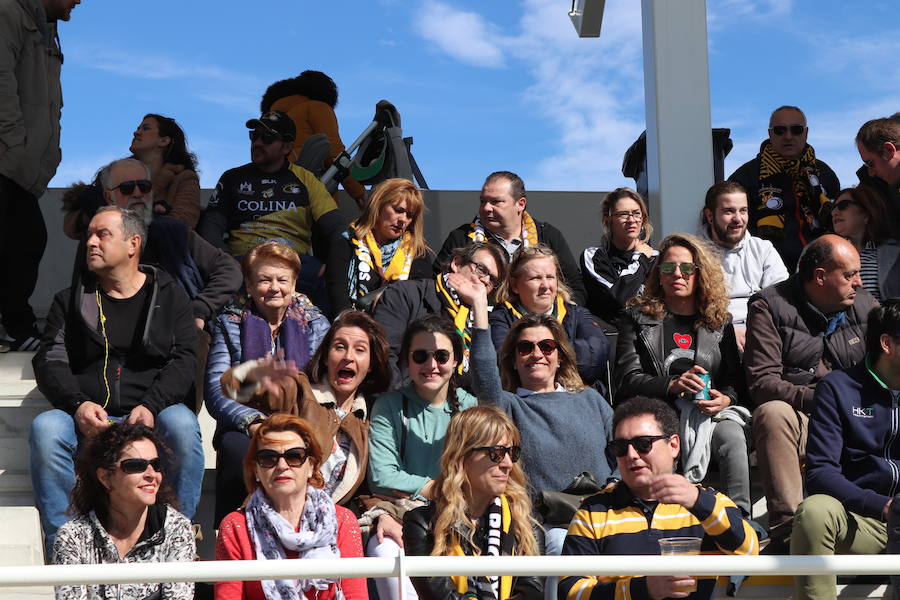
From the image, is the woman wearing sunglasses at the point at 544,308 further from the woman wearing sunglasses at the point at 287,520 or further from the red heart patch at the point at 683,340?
the woman wearing sunglasses at the point at 287,520

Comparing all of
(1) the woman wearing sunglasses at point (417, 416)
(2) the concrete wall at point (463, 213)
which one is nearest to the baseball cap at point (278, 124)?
(2) the concrete wall at point (463, 213)

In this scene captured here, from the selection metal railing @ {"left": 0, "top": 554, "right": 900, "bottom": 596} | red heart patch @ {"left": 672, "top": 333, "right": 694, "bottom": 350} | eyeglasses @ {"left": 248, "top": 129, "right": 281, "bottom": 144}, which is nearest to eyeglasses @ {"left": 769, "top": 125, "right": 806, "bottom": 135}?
red heart patch @ {"left": 672, "top": 333, "right": 694, "bottom": 350}

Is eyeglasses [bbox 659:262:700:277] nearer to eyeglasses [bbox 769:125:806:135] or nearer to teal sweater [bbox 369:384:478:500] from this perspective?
teal sweater [bbox 369:384:478:500]

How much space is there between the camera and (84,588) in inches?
160

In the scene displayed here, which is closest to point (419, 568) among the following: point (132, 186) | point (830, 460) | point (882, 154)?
point (830, 460)

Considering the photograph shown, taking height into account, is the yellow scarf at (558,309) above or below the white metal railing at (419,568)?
above

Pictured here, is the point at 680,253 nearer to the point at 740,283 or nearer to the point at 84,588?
the point at 740,283

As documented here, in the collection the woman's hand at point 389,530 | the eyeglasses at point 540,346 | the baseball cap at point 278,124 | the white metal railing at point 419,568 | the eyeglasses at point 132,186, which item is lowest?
the white metal railing at point 419,568

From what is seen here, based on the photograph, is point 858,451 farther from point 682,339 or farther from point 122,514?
point 122,514

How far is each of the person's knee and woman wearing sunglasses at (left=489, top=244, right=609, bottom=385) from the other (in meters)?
1.74

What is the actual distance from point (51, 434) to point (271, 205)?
2.42 meters

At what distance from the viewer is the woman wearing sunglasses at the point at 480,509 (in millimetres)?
4109

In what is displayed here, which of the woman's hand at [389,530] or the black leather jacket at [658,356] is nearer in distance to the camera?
the woman's hand at [389,530]

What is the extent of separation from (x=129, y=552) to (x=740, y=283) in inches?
127
